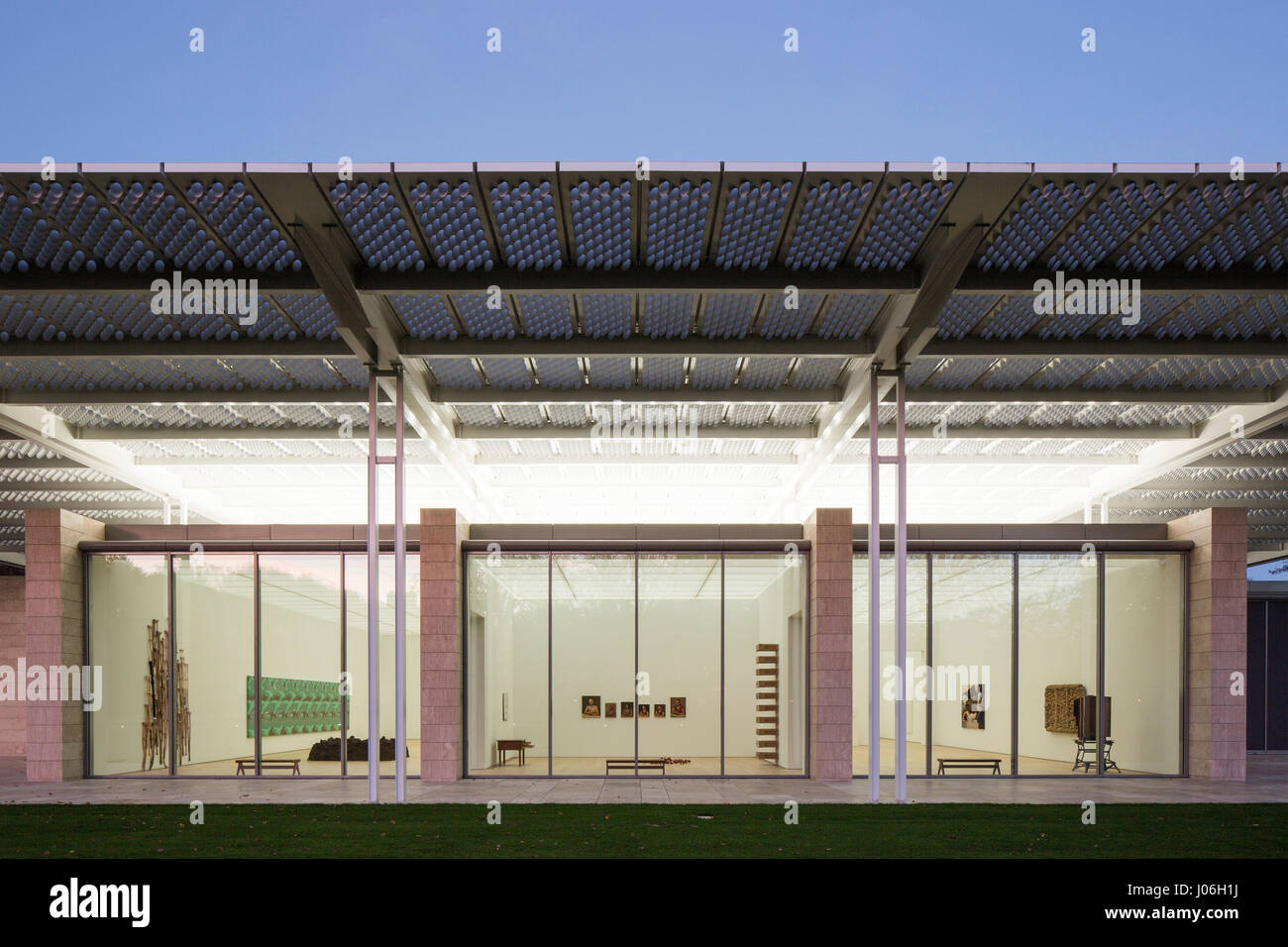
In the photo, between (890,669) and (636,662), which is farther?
(636,662)

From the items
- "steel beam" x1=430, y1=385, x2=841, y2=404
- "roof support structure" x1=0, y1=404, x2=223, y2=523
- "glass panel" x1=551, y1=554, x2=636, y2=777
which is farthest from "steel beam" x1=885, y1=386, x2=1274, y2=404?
"roof support structure" x1=0, y1=404, x2=223, y2=523

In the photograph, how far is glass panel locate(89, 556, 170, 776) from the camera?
20.2 m

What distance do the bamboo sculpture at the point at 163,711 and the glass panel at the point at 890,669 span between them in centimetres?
1191

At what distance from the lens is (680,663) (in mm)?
20406

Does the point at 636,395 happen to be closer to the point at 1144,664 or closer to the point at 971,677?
the point at 971,677

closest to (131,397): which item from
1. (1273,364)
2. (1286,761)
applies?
(1273,364)

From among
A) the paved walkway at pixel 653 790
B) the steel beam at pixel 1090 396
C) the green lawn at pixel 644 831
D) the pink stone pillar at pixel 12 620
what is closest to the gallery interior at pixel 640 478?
the steel beam at pixel 1090 396

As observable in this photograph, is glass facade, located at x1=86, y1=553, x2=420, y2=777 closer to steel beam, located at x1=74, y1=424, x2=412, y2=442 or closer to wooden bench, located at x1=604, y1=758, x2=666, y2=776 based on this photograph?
steel beam, located at x1=74, y1=424, x2=412, y2=442

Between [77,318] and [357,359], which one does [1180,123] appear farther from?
[77,318]

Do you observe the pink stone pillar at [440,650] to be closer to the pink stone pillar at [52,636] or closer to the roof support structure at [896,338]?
the pink stone pillar at [52,636]

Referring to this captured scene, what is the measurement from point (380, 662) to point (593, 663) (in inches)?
150

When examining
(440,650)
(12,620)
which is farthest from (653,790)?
(12,620)

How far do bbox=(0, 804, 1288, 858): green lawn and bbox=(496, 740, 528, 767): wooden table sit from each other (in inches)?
208
